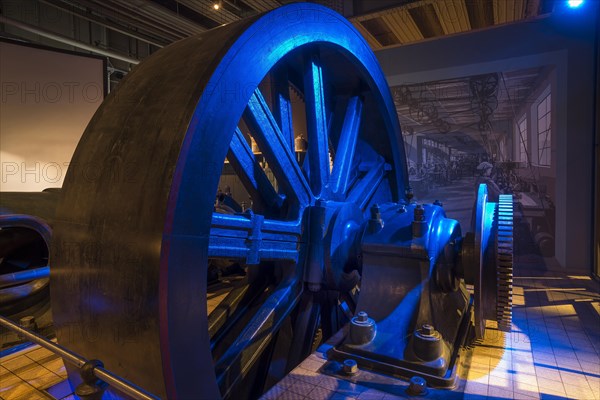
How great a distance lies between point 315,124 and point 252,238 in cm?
95

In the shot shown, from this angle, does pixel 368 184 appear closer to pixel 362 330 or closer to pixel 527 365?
pixel 362 330

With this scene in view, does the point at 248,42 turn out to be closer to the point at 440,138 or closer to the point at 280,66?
the point at 280,66

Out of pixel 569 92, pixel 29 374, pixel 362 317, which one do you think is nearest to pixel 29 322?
pixel 29 374

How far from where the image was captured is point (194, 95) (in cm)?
126

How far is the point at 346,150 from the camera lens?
271 cm

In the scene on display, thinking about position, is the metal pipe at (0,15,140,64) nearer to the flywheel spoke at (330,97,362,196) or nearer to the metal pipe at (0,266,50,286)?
the metal pipe at (0,266,50,286)

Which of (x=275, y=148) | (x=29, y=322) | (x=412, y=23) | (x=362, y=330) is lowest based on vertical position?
(x=29, y=322)

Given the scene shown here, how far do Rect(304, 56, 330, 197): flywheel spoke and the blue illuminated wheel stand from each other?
20cm

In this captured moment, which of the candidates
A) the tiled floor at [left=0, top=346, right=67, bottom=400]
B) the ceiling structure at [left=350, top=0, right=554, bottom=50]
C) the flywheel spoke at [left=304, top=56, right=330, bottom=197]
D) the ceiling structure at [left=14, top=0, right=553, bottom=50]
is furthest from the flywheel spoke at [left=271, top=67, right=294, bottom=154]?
the ceiling structure at [left=350, top=0, right=554, bottom=50]

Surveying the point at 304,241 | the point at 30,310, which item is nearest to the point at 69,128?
the point at 30,310

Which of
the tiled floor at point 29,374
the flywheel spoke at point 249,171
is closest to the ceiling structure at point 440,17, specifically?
the flywheel spoke at point 249,171

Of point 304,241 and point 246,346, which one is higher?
point 304,241

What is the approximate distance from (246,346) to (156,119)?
1.01 meters

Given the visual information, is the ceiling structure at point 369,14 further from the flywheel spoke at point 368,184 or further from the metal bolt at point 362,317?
the metal bolt at point 362,317
